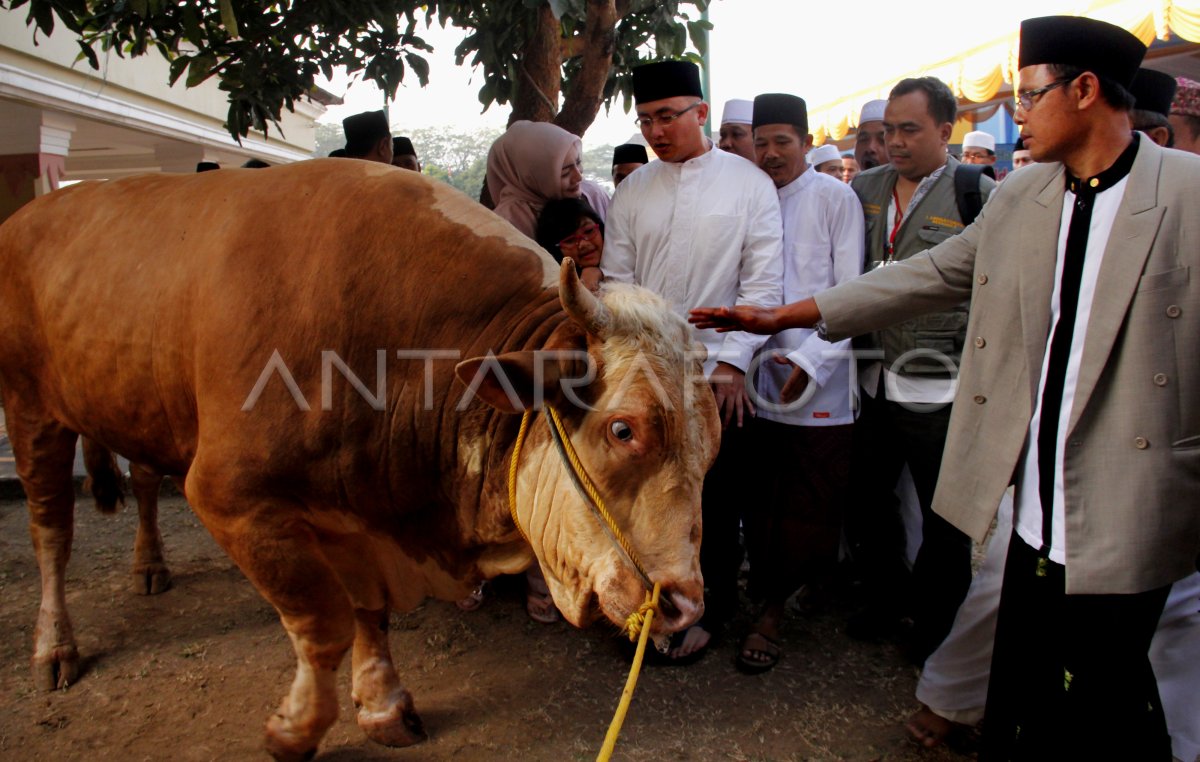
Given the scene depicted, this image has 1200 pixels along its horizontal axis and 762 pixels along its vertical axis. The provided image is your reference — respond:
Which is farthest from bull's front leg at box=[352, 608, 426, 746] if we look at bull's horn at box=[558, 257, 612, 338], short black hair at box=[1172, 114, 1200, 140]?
short black hair at box=[1172, 114, 1200, 140]

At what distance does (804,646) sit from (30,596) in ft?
12.3

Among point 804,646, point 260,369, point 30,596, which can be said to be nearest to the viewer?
point 260,369

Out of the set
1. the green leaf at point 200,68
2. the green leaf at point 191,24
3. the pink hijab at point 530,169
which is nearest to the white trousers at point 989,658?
the pink hijab at point 530,169

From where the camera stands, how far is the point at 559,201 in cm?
400

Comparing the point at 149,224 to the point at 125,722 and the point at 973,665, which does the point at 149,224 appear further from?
the point at 973,665

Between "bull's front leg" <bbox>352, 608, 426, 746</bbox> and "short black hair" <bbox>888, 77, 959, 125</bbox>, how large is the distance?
2.89 metres

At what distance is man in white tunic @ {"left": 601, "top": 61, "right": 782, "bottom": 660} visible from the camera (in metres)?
3.59

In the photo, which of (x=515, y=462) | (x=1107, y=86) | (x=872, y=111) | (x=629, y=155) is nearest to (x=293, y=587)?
(x=515, y=462)

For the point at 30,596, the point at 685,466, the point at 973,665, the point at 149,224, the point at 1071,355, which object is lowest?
the point at 30,596

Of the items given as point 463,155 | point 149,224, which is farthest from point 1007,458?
point 463,155

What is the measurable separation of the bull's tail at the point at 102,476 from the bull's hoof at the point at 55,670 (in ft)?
3.27

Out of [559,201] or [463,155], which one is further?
[463,155]

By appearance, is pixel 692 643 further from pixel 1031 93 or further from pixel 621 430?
pixel 1031 93

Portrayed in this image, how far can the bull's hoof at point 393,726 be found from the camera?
3.22m
